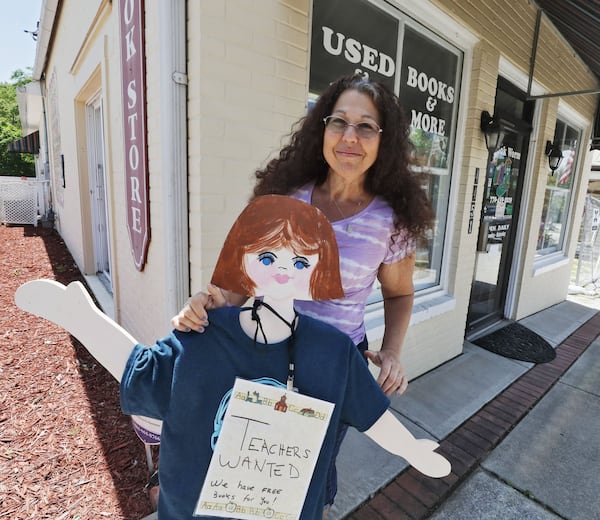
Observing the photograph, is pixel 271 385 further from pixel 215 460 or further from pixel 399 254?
pixel 399 254

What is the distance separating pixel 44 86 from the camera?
359 inches

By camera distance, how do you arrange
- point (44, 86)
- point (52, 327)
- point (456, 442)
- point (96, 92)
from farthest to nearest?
point (44, 86) → point (96, 92) → point (52, 327) → point (456, 442)

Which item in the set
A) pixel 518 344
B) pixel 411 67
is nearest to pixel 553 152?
pixel 518 344

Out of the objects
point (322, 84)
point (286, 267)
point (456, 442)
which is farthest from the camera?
point (456, 442)

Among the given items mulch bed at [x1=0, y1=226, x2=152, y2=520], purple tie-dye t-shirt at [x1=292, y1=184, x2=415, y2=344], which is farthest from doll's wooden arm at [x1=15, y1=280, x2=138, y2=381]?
mulch bed at [x1=0, y1=226, x2=152, y2=520]

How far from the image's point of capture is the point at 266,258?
89 cm

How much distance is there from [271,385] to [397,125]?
34.8 inches

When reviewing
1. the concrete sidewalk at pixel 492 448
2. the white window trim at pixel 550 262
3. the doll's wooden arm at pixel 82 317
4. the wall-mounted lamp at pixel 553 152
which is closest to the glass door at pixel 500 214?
the wall-mounted lamp at pixel 553 152

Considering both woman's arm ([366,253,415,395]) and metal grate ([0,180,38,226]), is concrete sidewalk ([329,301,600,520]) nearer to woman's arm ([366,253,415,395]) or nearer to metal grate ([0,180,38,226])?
woman's arm ([366,253,415,395])

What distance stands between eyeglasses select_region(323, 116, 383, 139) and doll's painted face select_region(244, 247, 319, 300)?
0.48 meters

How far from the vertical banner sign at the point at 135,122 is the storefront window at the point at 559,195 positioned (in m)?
5.27

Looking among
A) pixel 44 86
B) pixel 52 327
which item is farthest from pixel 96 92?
pixel 44 86

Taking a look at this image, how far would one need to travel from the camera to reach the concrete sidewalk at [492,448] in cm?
209

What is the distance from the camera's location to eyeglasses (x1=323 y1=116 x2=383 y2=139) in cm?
117
